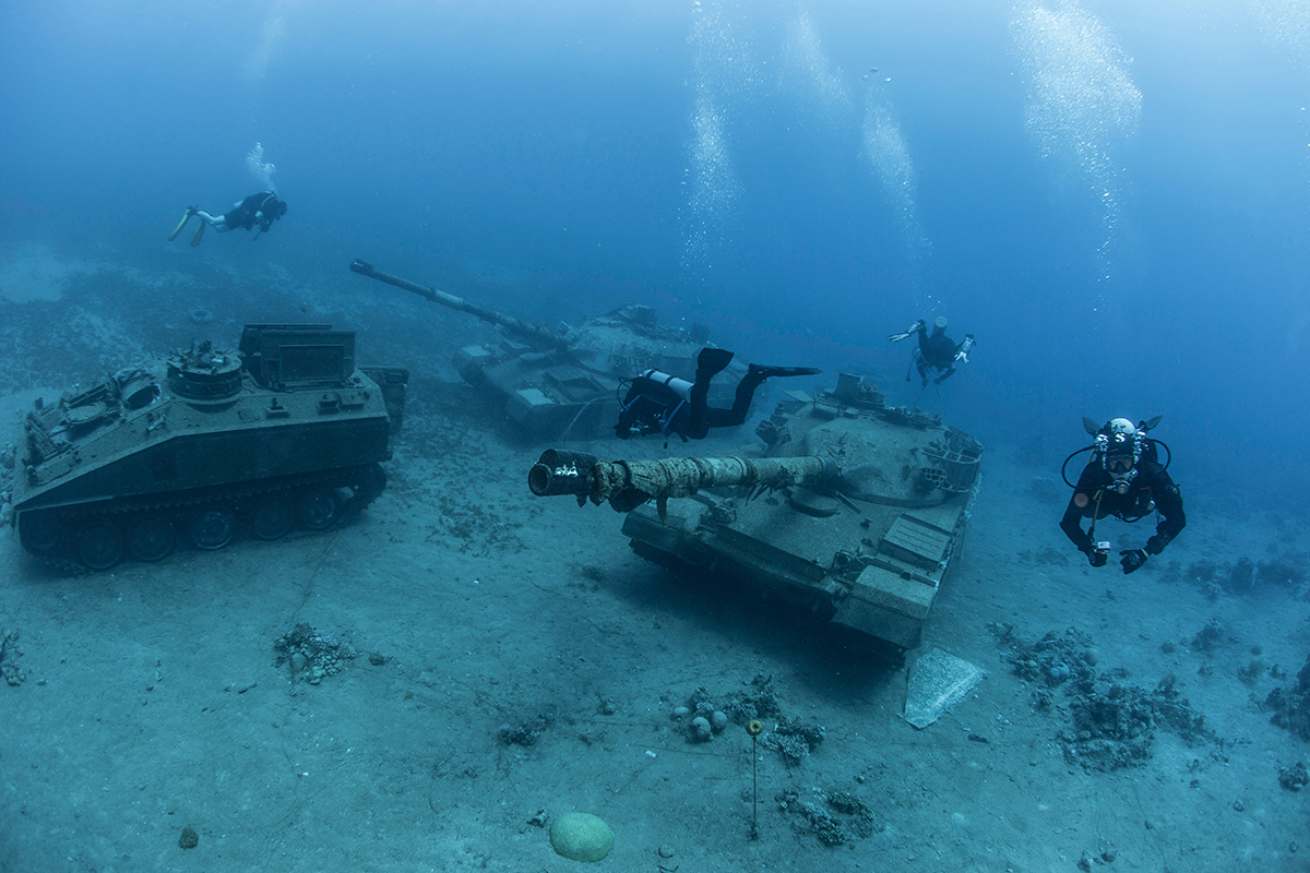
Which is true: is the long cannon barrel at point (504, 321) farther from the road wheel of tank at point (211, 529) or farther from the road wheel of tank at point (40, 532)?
the road wheel of tank at point (40, 532)

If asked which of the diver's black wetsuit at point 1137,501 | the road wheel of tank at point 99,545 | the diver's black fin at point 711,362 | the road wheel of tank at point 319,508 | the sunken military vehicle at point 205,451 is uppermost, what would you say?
the diver's black wetsuit at point 1137,501

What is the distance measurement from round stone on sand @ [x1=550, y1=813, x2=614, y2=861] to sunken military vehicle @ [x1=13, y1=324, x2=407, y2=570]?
7.18 metres

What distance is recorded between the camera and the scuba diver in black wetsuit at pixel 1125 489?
17.8ft

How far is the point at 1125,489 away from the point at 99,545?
12813 mm

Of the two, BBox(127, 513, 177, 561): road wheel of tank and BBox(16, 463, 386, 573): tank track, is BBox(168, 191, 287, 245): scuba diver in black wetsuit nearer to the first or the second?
BBox(16, 463, 386, 573): tank track

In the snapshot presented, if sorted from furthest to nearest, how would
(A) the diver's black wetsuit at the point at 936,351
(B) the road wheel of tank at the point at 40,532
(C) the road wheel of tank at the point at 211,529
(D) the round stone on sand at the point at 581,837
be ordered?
(A) the diver's black wetsuit at the point at 936,351 < (C) the road wheel of tank at the point at 211,529 < (B) the road wheel of tank at the point at 40,532 < (D) the round stone on sand at the point at 581,837

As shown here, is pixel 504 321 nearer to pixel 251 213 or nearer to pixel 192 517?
pixel 251 213

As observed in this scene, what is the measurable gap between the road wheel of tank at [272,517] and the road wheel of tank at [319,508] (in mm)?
189

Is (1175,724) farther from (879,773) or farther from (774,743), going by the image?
(774,743)

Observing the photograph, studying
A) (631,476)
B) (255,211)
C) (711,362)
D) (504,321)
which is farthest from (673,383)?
(255,211)

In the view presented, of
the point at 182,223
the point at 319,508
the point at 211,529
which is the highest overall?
the point at 182,223

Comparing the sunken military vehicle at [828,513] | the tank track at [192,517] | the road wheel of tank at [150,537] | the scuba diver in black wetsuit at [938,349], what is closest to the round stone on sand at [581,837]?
the sunken military vehicle at [828,513]

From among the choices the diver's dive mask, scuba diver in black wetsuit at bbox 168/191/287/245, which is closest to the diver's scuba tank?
the diver's dive mask

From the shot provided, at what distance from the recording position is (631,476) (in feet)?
15.6
